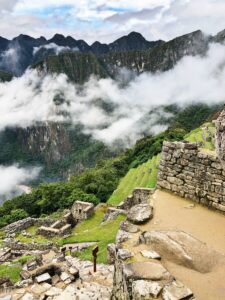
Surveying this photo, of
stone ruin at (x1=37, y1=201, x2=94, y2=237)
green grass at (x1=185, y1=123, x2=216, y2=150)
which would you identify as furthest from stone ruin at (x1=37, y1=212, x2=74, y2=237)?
green grass at (x1=185, y1=123, x2=216, y2=150)

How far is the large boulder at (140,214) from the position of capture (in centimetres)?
945

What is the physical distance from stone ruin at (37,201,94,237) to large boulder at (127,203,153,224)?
801 inches

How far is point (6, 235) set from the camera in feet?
104

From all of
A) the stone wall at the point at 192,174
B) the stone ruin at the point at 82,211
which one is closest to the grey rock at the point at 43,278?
the stone wall at the point at 192,174

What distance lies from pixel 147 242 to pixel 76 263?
7619 mm

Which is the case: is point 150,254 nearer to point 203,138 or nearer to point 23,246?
point 23,246

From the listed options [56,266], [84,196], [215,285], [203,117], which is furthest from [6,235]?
[203,117]

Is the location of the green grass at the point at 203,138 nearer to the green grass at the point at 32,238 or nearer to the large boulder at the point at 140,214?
the green grass at the point at 32,238

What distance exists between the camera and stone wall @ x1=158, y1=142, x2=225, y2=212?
9.95 meters

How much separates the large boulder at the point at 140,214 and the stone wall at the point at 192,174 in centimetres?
145

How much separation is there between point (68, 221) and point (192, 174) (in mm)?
25214

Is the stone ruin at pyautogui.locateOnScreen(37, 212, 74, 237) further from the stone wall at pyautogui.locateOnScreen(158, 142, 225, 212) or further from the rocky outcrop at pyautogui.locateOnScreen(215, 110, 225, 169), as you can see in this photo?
the rocky outcrop at pyautogui.locateOnScreen(215, 110, 225, 169)

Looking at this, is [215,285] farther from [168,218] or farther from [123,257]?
[168,218]

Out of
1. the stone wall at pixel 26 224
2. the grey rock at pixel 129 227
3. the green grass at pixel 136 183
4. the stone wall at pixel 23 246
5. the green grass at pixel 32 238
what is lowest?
the green grass at pixel 136 183
